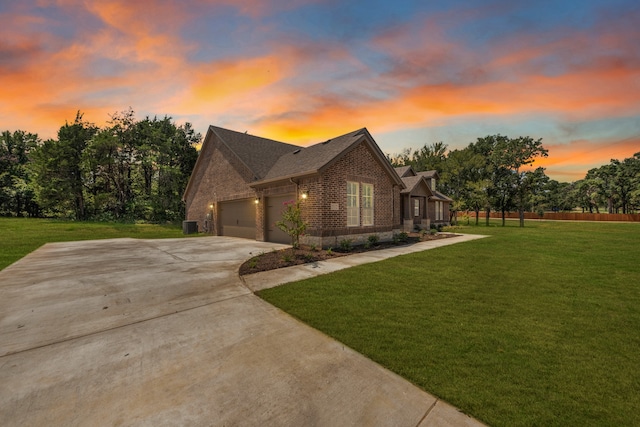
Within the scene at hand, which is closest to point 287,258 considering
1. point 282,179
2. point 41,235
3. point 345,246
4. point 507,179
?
point 345,246

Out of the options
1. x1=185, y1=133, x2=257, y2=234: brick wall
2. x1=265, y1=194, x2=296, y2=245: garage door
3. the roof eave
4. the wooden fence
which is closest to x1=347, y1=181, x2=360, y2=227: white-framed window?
the roof eave

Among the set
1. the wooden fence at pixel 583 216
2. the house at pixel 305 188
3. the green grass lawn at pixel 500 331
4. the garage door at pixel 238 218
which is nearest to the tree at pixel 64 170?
the house at pixel 305 188

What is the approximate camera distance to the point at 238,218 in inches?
679

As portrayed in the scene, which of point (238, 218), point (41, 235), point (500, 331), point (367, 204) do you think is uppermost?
point (367, 204)

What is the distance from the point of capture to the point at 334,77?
36.6 feet

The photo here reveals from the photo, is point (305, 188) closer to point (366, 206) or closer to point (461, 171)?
point (366, 206)

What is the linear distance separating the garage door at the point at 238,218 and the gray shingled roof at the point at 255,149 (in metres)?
2.33

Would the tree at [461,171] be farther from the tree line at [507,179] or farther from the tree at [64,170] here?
the tree at [64,170]

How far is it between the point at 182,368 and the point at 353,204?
411 inches

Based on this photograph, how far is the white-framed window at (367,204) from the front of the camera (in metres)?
13.0

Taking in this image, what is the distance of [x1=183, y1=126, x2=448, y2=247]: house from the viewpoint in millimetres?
11422

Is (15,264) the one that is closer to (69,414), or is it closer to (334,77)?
(69,414)

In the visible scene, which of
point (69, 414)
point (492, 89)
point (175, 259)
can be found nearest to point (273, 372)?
point (69, 414)

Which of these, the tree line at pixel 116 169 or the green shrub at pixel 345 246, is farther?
the tree line at pixel 116 169
